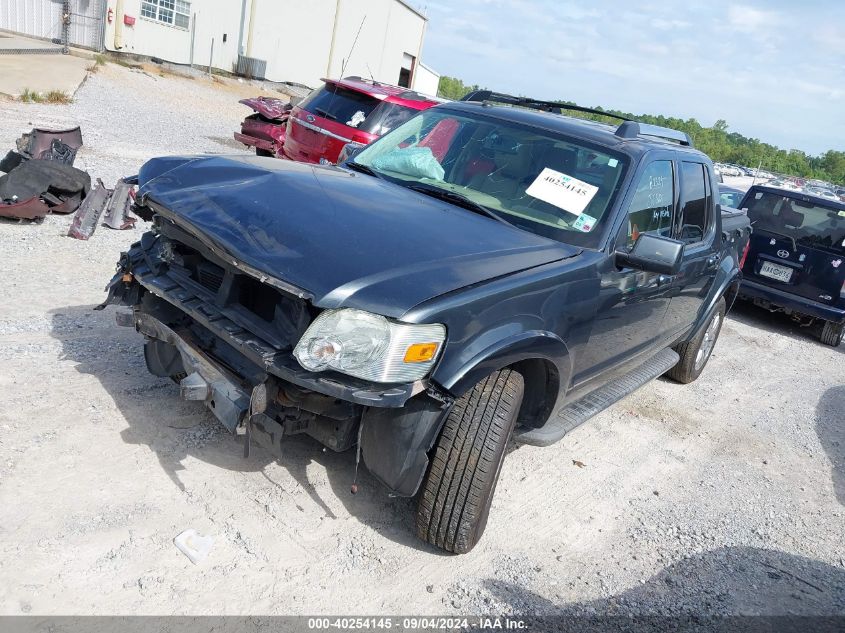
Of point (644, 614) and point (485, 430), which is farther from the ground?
point (485, 430)

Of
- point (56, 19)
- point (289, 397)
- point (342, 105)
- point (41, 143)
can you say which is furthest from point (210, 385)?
point (56, 19)

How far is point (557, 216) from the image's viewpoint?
3.78 m

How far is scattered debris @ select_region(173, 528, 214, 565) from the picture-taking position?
2869 millimetres

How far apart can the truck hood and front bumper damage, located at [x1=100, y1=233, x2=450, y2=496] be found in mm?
163

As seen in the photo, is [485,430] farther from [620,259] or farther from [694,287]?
→ [694,287]

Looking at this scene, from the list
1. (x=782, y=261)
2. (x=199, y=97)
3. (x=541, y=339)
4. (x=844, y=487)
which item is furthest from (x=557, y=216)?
(x=199, y=97)

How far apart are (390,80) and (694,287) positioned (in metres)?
35.1

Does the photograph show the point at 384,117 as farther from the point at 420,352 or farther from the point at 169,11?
the point at 169,11

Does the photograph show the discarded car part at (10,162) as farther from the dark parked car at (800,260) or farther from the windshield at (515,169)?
the dark parked car at (800,260)

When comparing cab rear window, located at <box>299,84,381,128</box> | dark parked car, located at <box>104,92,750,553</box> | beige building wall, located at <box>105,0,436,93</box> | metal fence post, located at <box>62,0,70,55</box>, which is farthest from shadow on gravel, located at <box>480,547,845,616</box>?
metal fence post, located at <box>62,0,70,55</box>

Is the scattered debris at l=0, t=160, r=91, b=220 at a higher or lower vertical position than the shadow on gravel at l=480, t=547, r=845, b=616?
higher

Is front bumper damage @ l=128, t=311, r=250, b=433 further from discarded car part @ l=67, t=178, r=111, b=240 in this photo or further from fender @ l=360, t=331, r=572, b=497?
discarded car part @ l=67, t=178, r=111, b=240

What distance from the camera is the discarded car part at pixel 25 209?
6.28 metres

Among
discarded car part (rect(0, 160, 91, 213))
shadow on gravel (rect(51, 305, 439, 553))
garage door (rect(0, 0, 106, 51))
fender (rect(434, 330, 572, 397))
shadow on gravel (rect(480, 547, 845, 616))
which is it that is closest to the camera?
fender (rect(434, 330, 572, 397))
